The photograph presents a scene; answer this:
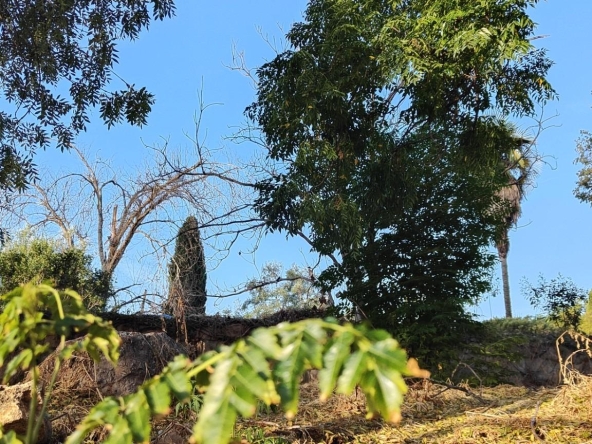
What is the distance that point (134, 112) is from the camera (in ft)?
25.4

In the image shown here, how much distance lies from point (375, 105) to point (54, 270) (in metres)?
7.32

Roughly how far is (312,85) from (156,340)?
4.37m

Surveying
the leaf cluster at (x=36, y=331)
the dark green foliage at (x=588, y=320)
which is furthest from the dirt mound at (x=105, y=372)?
the dark green foliage at (x=588, y=320)

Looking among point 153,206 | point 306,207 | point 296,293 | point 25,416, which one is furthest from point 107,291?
point 25,416

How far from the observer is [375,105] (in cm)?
922

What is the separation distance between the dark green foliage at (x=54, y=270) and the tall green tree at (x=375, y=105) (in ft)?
15.6

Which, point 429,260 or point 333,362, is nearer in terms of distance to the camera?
point 333,362

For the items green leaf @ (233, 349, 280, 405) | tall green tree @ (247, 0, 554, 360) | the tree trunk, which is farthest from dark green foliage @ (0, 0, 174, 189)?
the tree trunk

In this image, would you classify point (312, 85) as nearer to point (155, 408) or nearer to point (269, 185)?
point (269, 185)

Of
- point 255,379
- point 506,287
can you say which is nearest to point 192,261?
point 255,379

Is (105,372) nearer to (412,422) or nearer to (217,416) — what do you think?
(412,422)

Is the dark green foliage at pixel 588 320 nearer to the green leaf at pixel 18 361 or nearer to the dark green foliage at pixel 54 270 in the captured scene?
the dark green foliage at pixel 54 270

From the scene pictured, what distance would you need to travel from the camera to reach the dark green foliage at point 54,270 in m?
11.9

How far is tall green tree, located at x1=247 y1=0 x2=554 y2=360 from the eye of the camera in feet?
24.4
